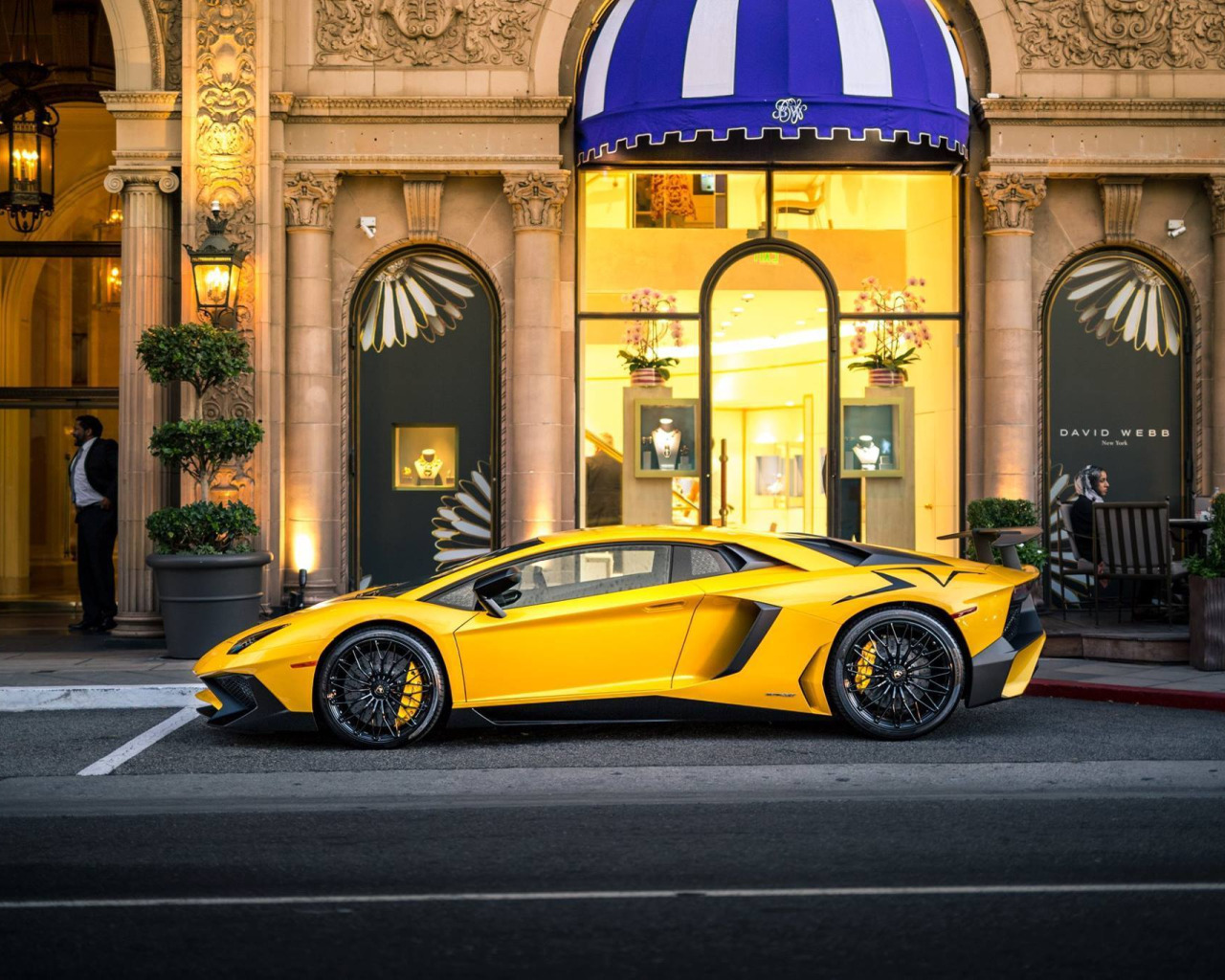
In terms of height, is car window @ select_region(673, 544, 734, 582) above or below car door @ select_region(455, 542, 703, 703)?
above

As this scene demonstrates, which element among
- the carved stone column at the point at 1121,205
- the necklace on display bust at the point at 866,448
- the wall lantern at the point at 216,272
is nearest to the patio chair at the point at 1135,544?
the necklace on display bust at the point at 866,448

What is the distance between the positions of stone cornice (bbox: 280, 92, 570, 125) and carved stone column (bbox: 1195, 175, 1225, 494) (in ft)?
23.3

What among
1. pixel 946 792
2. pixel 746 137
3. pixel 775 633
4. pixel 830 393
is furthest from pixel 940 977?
pixel 830 393

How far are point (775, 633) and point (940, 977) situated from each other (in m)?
4.20

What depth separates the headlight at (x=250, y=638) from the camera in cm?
861

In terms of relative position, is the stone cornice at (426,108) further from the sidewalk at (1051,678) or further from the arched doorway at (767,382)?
the sidewalk at (1051,678)

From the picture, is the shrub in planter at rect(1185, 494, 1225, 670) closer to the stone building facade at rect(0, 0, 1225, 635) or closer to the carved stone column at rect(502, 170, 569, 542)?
the stone building facade at rect(0, 0, 1225, 635)

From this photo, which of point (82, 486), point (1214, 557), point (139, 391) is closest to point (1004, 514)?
point (1214, 557)

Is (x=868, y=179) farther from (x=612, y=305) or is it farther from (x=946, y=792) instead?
(x=946, y=792)

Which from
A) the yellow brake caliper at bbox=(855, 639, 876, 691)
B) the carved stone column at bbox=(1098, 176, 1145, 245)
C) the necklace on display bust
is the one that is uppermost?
the carved stone column at bbox=(1098, 176, 1145, 245)

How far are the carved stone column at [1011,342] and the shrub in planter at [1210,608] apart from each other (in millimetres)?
4068

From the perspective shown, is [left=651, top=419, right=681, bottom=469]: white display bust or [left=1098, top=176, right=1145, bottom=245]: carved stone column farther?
[left=651, top=419, right=681, bottom=469]: white display bust

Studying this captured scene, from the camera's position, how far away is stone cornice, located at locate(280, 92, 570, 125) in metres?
15.1

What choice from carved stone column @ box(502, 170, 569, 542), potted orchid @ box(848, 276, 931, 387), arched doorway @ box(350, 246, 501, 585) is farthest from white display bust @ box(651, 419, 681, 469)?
potted orchid @ box(848, 276, 931, 387)
